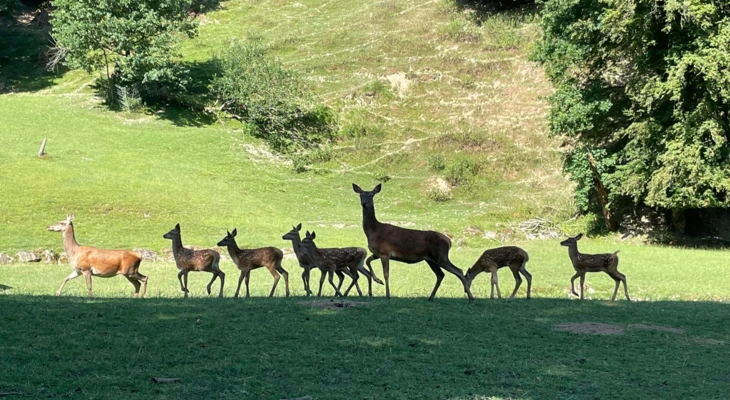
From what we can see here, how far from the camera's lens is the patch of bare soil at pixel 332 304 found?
1374cm

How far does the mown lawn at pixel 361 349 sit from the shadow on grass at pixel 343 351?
0.03 meters

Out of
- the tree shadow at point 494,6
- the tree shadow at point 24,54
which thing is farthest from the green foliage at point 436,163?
the tree shadow at point 24,54

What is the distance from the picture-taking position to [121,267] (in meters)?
18.1

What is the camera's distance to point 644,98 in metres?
33.2

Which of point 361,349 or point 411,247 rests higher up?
point 411,247

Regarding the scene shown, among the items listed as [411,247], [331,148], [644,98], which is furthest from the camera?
[331,148]

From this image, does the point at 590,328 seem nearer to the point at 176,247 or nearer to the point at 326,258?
the point at 326,258

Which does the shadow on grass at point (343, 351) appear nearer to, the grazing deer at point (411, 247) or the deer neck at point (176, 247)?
the grazing deer at point (411, 247)

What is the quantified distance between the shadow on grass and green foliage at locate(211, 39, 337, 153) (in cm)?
3843

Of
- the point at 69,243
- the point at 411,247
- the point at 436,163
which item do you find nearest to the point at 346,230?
the point at 436,163

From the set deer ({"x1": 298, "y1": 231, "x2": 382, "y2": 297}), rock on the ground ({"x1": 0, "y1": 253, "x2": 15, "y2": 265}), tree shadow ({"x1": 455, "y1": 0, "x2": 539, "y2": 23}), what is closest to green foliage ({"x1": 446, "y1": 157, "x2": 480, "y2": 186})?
tree shadow ({"x1": 455, "y1": 0, "x2": 539, "y2": 23})

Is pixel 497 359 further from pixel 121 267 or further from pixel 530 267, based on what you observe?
pixel 530 267

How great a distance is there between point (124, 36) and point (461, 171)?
23.6 meters

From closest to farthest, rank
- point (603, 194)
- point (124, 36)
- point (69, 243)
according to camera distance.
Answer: point (69, 243), point (603, 194), point (124, 36)
